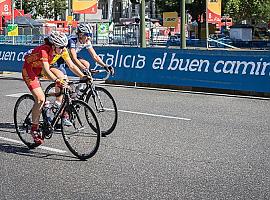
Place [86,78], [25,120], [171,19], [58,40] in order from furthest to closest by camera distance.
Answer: [171,19]
[86,78]
[25,120]
[58,40]

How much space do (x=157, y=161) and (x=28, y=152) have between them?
204 cm

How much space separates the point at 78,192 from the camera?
6.11 metres

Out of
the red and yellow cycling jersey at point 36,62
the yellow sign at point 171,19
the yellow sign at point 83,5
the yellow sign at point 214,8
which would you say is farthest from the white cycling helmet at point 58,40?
the yellow sign at point 214,8

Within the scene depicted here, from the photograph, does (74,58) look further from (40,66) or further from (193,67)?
(193,67)

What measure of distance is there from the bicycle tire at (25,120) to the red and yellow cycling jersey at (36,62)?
0.45 metres

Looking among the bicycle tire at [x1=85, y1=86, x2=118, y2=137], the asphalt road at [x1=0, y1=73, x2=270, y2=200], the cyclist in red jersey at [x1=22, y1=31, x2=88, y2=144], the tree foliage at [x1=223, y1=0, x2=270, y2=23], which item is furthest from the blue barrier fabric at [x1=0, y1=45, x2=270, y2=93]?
the tree foliage at [x1=223, y1=0, x2=270, y2=23]

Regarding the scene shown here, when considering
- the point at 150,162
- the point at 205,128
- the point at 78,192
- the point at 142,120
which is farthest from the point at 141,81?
the point at 78,192

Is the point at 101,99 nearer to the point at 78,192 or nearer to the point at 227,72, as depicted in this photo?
the point at 78,192

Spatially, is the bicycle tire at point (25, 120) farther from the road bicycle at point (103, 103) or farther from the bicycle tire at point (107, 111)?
the bicycle tire at point (107, 111)

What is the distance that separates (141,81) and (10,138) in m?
Result: 7.78

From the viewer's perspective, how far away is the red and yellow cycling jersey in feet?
25.1

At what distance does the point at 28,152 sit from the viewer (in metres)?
8.10

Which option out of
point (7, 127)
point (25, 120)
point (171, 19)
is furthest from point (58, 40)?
point (171, 19)

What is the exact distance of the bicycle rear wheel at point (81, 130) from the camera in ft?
24.7
